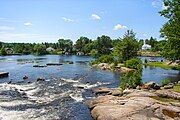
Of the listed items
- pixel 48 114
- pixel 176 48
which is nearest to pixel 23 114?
pixel 48 114

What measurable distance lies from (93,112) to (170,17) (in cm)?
2949

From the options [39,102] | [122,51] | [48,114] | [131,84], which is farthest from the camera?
[122,51]

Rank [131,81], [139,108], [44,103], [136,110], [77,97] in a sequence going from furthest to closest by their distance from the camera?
[131,81], [77,97], [44,103], [139,108], [136,110]

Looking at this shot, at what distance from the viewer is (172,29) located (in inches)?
2217

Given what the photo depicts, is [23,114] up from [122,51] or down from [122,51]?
down

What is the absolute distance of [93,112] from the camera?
37.9m

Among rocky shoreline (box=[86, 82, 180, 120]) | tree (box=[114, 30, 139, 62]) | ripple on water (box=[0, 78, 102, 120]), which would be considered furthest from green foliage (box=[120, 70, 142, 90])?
tree (box=[114, 30, 139, 62])

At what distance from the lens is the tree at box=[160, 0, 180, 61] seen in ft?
182

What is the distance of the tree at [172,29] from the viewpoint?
55.4 meters

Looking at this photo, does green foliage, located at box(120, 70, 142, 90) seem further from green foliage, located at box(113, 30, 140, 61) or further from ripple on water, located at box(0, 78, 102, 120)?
green foliage, located at box(113, 30, 140, 61)

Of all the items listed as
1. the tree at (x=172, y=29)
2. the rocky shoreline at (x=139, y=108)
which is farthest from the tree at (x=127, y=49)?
the rocky shoreline at (x=139, y=108)

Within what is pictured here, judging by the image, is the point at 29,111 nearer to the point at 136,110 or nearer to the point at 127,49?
the point at 136,110

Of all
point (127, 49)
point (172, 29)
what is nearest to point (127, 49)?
point (127, 49)

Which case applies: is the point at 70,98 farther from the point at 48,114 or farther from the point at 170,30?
the point at 170,30
